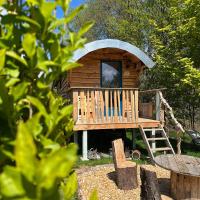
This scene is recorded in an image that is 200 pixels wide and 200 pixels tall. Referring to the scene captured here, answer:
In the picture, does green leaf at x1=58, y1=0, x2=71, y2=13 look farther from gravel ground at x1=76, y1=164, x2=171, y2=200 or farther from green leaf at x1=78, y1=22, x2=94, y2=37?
gravel ground at x1=76, y1=164, x2=171, y2=200

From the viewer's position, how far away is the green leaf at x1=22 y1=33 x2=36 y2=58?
1134 millimetres

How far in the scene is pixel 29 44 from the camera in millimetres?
1158

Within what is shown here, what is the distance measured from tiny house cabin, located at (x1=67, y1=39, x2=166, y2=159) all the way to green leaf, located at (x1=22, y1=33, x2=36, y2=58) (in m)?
8.83

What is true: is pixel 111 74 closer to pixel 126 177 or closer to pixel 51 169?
pixel 126 177

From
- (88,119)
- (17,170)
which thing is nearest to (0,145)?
(17,170)

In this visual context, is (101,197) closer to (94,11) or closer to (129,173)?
(129,173)

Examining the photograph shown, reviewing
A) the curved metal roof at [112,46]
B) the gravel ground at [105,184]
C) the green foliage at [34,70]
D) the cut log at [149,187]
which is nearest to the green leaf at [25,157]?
the green foliage at [34,70]

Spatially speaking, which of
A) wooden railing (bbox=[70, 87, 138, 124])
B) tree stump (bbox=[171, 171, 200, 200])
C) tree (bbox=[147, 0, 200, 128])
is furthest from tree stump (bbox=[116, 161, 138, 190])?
tree (bbox=[147, 0, 200, 128])

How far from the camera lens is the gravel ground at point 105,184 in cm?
690

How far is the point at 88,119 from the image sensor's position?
10.3m

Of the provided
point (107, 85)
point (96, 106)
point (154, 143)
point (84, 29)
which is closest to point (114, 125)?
point (96, 106)

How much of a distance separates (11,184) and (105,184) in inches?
275

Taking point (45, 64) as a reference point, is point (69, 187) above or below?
below

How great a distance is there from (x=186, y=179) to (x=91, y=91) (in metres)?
4.69
